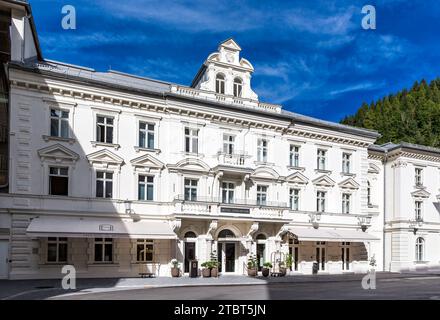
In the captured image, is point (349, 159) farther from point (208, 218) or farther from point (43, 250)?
point (43, 250)

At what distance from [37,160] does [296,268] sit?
20192 millimetres

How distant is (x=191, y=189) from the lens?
30094 millimetres

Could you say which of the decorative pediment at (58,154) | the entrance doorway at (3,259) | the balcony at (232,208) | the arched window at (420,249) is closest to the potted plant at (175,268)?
the balcony at (232,208)

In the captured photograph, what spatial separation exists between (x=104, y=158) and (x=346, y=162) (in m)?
20.5

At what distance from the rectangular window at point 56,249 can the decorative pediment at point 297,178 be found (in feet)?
55.0

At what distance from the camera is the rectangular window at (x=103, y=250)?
27062 millimetres

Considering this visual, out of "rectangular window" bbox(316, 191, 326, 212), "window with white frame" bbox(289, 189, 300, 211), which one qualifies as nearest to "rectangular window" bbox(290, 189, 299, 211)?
"window with white frame" bbox(289, 189, 300, 211)

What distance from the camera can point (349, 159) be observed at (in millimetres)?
37312

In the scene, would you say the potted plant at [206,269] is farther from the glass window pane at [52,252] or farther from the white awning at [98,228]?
the glass window pane at [52,252]

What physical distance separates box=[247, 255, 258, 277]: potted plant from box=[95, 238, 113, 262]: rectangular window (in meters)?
9.42

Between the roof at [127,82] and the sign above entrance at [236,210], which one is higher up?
the roof at [127,82]

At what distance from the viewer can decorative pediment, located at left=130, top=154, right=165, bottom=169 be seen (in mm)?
28547


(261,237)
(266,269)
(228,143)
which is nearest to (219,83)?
(228,143)

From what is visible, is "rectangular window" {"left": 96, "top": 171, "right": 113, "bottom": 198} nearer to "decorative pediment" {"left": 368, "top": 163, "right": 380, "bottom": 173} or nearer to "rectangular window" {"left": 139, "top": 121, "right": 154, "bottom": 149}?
"rectangular window" {"left": 139, "top": 121, "right": 154, "bottom": 149}
